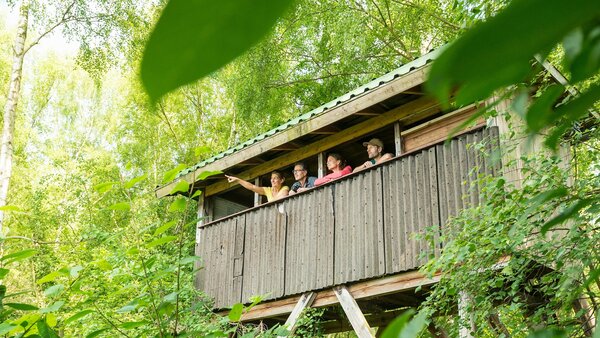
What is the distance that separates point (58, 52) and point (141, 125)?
711cm

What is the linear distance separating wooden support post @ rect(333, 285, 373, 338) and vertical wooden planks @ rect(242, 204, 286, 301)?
895 millimetres

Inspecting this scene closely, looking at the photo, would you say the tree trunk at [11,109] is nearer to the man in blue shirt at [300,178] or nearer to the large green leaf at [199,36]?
the man in blue shirt at [300,178]

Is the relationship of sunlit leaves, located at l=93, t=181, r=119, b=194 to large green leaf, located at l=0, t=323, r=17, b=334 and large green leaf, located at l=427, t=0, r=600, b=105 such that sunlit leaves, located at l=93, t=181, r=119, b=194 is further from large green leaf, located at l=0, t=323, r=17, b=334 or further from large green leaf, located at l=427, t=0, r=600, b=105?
large green leaf, located at l=427, t=0, r=600, b=105

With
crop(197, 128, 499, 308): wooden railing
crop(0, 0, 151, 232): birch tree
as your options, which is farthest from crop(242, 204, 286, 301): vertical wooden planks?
crop(0, 0, 151, 232): birch tree

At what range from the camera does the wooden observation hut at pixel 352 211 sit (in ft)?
19.8

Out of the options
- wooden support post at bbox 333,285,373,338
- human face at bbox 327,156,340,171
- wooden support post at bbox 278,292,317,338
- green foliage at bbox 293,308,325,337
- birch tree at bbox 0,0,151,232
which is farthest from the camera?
birch tree at bbox 0,0,151,232

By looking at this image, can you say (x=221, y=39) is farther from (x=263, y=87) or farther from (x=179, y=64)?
(x=263, y=87)

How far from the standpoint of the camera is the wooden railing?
5.95 meters

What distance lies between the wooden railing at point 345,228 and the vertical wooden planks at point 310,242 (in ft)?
0.04

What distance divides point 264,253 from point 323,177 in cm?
120

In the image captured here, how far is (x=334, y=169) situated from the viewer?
24.3 feet

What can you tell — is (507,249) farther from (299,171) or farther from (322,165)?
(299,171)

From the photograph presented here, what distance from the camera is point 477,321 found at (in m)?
4.46

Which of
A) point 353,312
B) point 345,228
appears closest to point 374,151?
point 345,228
